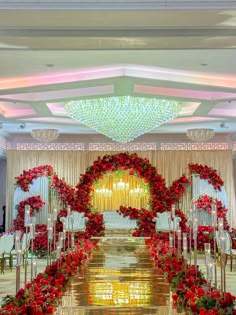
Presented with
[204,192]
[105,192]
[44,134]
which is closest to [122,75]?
[44,134]

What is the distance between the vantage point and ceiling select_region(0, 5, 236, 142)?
17.3ft

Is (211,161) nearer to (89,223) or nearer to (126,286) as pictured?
(89,223)

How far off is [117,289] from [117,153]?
36.5 feet

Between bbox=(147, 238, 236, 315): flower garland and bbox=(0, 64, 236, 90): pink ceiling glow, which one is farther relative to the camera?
bbox=(0, 64, 236, 90): pink ceiling glow

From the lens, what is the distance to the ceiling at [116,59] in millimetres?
5270

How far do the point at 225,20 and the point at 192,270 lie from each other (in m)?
2.66

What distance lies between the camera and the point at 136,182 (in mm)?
17047

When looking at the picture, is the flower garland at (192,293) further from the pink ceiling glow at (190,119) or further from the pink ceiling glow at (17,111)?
the pink ceiling glow at (190,119)

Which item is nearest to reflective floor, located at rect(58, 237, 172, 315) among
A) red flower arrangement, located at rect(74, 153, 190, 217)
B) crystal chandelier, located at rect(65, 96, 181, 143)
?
crystal chandelier, located at rect(65, 96, 181, 143)

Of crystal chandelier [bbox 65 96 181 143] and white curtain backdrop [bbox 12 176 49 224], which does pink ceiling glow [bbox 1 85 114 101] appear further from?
white curtain backdrop [bbox 12 176 49 224]

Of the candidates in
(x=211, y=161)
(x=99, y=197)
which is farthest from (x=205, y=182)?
(x=99, y=197)

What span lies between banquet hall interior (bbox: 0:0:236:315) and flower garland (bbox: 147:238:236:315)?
0.02 meters

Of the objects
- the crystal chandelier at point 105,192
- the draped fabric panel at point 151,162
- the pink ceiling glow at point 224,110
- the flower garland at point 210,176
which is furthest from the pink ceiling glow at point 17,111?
the flower garland at point 210,176

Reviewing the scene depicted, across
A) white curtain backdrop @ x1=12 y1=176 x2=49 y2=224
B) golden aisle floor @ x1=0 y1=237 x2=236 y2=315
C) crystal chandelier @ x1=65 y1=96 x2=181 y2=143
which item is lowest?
golden aisle floor @ x1=0 y1=237 x2=236 y2=315
